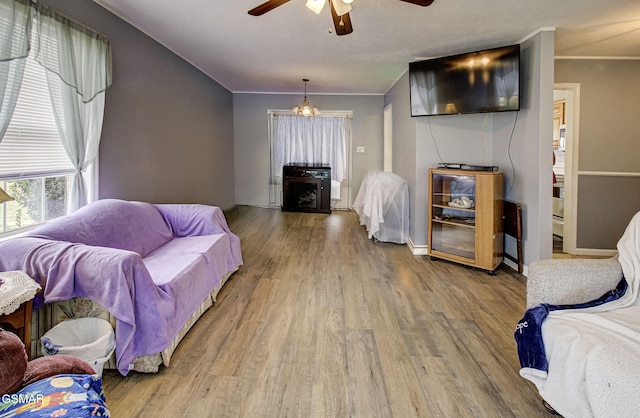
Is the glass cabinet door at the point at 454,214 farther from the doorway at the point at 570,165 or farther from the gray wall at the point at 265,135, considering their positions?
the gray wall at the point at 265,135

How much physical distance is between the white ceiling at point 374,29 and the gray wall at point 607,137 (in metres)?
0.20

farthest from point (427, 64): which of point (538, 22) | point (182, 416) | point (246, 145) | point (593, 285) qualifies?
point (246, 145)

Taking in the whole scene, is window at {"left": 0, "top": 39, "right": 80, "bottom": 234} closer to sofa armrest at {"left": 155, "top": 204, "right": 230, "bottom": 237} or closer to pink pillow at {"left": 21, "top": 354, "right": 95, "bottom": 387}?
sofa armrest at {"left": 155, "top": 204, "right": 230, "bottom": 237}

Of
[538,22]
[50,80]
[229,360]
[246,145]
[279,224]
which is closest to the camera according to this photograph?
[229,360]

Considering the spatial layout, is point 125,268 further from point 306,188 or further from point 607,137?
point 306,188

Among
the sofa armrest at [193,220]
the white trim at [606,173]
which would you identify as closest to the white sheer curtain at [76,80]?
the sofa armrest at [193,220]

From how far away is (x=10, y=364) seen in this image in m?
1.17

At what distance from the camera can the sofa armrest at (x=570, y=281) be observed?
180 centimetres

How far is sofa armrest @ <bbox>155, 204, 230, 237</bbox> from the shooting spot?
3449 millimetres

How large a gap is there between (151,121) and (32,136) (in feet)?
4.99

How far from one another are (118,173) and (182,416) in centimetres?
235

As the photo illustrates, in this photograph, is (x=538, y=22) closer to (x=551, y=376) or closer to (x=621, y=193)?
(x=621, y=193)

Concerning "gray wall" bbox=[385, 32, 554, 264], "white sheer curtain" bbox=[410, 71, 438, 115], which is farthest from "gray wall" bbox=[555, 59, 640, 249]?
"white sheer curtain" bbox=[410, 71, 438, 115]

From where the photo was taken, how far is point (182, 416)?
171cm
